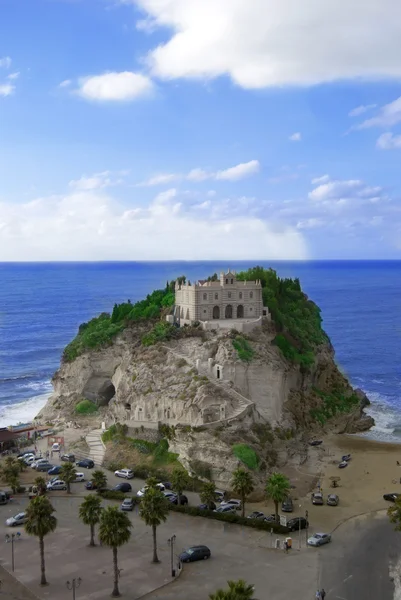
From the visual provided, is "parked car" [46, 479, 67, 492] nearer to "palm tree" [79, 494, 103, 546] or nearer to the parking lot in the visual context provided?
the parking lot

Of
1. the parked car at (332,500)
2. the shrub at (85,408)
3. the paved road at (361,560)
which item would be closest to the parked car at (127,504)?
the paved road at (361,560)

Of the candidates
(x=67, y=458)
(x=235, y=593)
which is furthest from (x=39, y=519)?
(x=67, y=458)

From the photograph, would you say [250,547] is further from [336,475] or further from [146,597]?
[336,475]

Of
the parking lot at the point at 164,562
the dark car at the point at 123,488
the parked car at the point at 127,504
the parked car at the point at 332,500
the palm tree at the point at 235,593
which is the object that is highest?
the palm tree at the point at 235,593

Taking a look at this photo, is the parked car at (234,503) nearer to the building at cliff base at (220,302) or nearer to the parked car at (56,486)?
the parked car at (56,486)

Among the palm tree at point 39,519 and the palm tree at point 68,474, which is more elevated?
the palm tree at point 39,519
